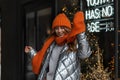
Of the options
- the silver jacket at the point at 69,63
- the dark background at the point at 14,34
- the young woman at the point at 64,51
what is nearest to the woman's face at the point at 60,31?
the young woman at the point at 64,51

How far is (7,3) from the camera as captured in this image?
348 inches

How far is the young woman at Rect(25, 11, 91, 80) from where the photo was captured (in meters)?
3.63

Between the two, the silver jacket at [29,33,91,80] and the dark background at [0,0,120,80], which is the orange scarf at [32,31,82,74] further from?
the dark background at [0,0,120,80]

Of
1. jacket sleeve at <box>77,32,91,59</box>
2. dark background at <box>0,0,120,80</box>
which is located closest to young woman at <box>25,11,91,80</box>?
jacket sleeve at <box>77,32,91,59</box>

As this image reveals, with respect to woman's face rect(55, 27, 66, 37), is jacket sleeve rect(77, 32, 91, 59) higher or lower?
lower

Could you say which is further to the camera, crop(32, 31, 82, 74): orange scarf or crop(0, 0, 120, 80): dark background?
crop(0, 0, 120, 80): dark background

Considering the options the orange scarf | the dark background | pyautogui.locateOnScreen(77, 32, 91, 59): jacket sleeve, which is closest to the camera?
pyautogui.locateOnScreen(77, 32, 91, 59): jacket sleeve

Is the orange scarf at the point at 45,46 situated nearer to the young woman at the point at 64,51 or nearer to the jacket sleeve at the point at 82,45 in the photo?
the young woman at the point at 64,51

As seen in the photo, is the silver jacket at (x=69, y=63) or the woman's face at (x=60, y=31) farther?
the woman's face at (x=60, y=31)

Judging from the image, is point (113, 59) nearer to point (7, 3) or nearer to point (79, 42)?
point (79, 42)

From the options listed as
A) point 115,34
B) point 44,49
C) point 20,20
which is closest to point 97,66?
point 115,34

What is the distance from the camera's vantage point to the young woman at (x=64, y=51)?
3.63 metres

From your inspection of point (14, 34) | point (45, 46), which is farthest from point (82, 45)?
point (14, 34)

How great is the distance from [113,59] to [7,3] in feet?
15.1
